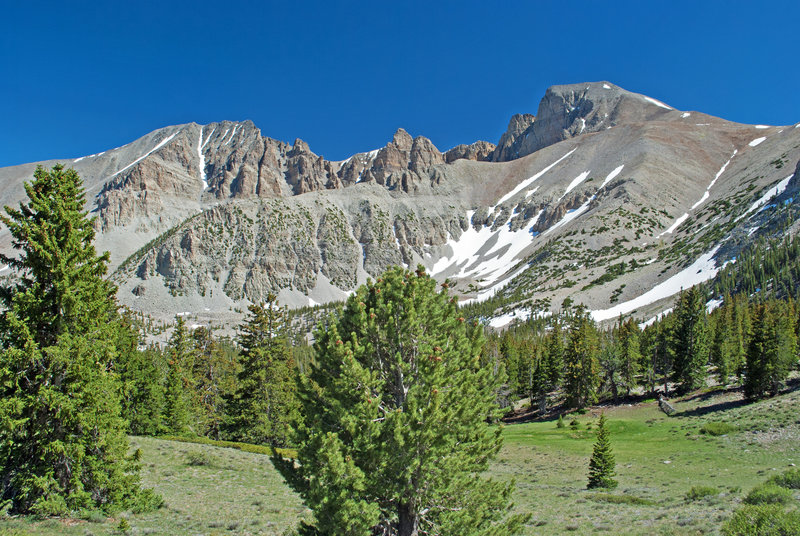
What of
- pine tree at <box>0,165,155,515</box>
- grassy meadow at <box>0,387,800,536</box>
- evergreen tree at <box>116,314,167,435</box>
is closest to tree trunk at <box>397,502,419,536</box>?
grassy meadow at <box>0,387,800,536</box>

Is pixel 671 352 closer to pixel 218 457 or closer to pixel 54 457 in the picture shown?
pixel 218 457

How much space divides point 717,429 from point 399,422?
4232 cm

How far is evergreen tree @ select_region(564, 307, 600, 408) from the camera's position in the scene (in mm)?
63312

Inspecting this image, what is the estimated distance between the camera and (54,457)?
42.0 ft

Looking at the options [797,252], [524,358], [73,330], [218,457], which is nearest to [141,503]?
[73,330]

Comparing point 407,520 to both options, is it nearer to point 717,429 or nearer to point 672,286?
point 717,429

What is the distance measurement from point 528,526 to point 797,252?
452ft

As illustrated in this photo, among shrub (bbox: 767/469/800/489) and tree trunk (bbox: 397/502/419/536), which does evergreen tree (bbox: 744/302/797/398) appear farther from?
tree trunk (bbox: 397/502/419/536)

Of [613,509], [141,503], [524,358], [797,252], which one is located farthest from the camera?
[797,252]

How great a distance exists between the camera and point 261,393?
116 feet

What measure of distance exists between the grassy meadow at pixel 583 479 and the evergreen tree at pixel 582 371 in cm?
1293

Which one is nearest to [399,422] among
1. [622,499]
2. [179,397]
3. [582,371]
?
[622,499]

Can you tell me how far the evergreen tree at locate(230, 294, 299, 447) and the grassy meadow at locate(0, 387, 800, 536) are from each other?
512cm

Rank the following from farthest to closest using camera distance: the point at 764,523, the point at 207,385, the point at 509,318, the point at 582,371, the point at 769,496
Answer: the point at 509,318 → the point at 582,371 → the point at 207,385 → the point at 769,496 → the point at 764,523
